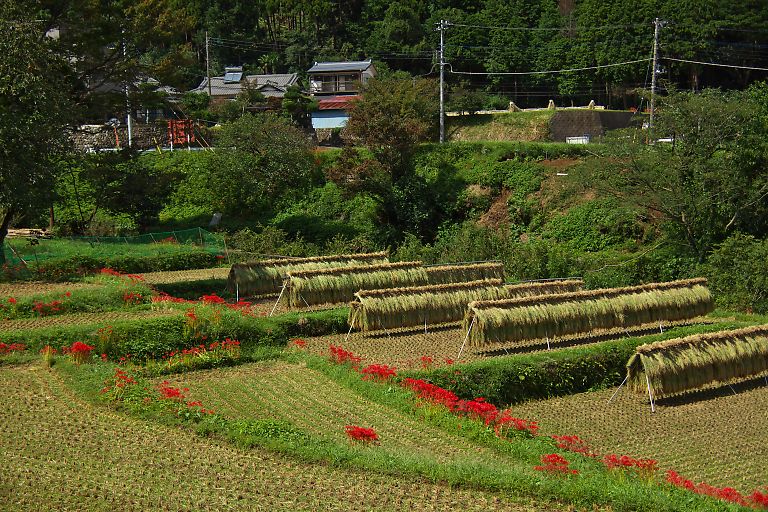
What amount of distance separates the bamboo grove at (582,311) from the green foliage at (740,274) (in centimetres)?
421

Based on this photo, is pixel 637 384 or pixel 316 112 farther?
pixel 316 112

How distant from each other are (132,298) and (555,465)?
1398 cm

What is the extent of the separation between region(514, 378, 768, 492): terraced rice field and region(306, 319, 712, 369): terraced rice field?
2.59 metres

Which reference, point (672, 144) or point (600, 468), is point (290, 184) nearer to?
point (672, 144)

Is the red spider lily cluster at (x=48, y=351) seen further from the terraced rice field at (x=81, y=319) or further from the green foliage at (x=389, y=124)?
the green foliage at (x=389, y=124)

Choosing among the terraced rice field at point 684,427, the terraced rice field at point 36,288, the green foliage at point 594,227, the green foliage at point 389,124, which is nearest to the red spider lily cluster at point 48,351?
the terraced rice field at point 36,288

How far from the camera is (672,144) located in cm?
3195

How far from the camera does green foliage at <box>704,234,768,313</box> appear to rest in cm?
2702

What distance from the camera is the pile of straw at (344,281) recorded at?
2431cm

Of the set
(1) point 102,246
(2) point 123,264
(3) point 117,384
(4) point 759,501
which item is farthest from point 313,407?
(1) point 102,246

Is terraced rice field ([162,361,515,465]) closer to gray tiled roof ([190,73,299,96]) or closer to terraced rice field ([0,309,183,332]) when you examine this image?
terraced rice field ([0,309,183,332])

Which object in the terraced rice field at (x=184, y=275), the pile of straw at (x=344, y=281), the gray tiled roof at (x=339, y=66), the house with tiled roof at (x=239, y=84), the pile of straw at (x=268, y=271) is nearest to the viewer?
the pile of straw at (x=344, y=281)

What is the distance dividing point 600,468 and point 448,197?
26.9 m

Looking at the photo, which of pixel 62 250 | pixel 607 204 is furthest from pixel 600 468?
pixel 607 204
